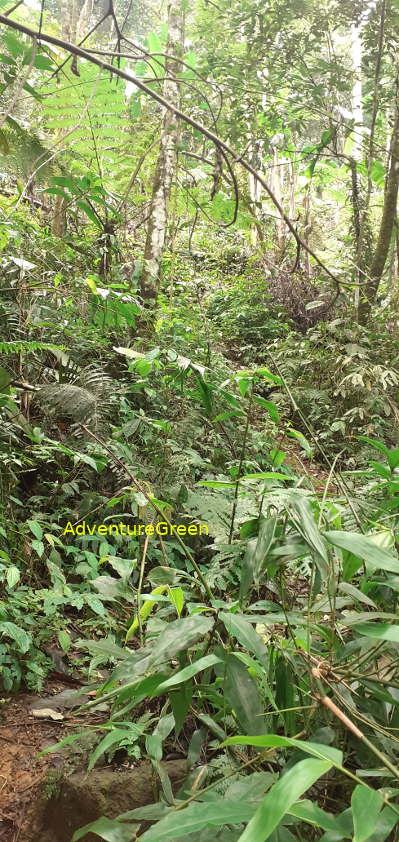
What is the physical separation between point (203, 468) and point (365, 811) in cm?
283

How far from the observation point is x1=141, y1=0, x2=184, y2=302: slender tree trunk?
4254 millimetres

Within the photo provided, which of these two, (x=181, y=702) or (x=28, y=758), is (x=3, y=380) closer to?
(x=28, y=758)

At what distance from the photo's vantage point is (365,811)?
2.11 ft

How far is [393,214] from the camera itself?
17.9ft

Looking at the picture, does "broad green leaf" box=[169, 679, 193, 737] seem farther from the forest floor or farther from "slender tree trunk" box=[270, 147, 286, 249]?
"slender tree trunk" box=[270, 147, 286, 249]

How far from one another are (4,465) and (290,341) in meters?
3.99

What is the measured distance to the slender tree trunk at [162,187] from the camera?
425 centimetres

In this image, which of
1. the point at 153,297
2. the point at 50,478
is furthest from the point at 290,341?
the point at 50,478

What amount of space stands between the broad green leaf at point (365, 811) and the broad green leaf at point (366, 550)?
0.31 meters

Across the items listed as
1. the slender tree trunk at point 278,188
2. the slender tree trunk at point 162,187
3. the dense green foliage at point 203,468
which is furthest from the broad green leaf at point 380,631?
the slender tree trunk at point 278,188

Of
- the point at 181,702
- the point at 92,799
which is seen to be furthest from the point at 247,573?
the point at 92,799

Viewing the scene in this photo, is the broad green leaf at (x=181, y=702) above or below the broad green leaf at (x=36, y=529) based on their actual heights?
above

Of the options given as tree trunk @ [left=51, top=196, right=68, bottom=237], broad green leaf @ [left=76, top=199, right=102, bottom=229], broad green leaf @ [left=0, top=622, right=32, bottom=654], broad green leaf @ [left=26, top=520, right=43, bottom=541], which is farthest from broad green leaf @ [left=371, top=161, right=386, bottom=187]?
broad green leaf @ [left=0, top=622, right=32, bottom=654]

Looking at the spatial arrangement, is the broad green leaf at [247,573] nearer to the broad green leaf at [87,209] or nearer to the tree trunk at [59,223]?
the broad green leaf at [87,209]
